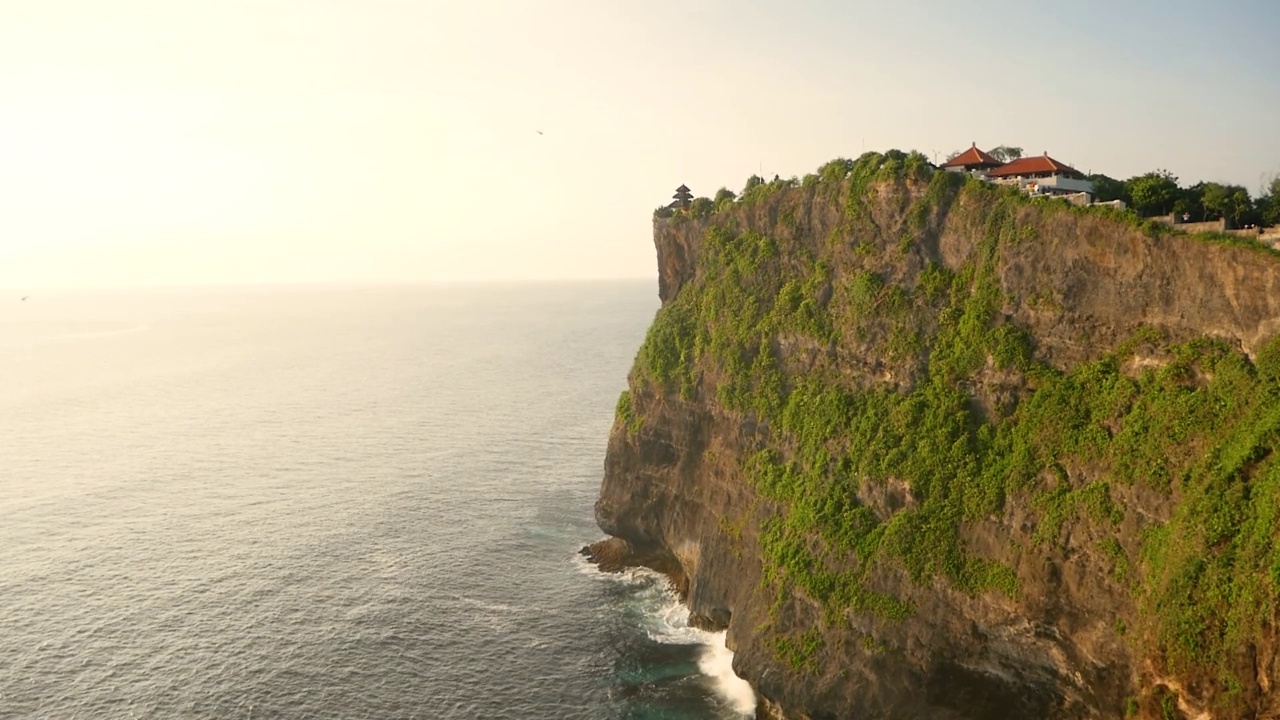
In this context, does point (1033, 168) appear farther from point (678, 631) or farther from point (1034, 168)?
point (678, 631)

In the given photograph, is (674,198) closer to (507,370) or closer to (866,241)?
(866,241)

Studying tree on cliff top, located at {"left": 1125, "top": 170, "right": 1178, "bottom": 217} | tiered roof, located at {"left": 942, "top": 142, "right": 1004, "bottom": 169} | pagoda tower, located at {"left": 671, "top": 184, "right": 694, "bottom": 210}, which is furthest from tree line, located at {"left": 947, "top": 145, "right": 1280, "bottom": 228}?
pagoda tower, located at {"left": 671, "top": 184, "right": 694, "bottom": 210}

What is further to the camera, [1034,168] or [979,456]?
[1034,168]

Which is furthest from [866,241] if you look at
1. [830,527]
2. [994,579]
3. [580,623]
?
[580,623]

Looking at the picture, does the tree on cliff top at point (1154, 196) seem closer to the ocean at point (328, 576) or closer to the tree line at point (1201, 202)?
the tree line at point (1201, 202)

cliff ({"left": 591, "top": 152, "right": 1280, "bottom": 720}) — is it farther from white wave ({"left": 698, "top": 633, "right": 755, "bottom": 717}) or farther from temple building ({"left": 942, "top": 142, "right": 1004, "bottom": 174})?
temple building ({"left": 942, "top": 142, "right": 1004, "bottom": 174})

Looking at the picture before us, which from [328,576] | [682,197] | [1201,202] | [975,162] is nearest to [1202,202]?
[1201,202]
